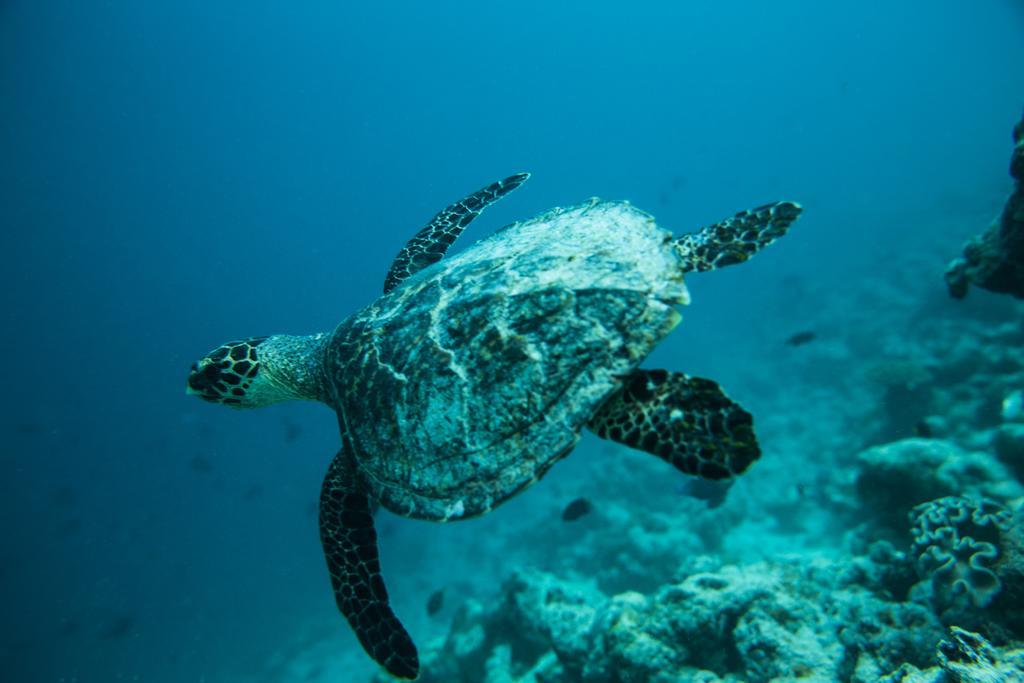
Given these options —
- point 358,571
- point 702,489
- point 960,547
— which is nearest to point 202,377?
point 358,571

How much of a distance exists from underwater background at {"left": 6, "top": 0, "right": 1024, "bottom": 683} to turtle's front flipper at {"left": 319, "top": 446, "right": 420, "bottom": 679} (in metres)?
2.68

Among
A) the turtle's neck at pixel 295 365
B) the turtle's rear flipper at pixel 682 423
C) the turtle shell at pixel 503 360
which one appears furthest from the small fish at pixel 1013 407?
the turtle's neck at pixel 295 365

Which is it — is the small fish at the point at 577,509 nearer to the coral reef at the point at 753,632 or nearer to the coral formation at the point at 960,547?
the coral reef at the point at 753,632

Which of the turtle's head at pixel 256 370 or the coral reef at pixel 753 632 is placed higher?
the turtle's head at pixel 256 370

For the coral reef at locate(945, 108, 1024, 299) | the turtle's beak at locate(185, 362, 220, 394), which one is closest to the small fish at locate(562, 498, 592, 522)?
the turtle's beak at locate(185, 362, 220, 394)

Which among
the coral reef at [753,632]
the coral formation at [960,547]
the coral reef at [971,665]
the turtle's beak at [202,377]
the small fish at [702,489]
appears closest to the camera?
the coral reef at [971,665]

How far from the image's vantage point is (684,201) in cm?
8362

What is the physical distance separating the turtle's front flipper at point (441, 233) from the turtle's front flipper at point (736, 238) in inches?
101

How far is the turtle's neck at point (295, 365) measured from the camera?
15.2ft

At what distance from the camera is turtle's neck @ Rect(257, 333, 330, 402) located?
15.2ft

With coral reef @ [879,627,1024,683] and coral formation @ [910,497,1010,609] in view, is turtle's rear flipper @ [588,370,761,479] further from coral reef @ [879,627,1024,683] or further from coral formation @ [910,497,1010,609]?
coral formation @ [910,497,1010,609]

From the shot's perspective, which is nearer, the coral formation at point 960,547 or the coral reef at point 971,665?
the coral reef at point 971,665

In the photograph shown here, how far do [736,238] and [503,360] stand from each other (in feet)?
7.38

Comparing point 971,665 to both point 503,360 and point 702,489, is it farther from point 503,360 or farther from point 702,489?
point 702,489
